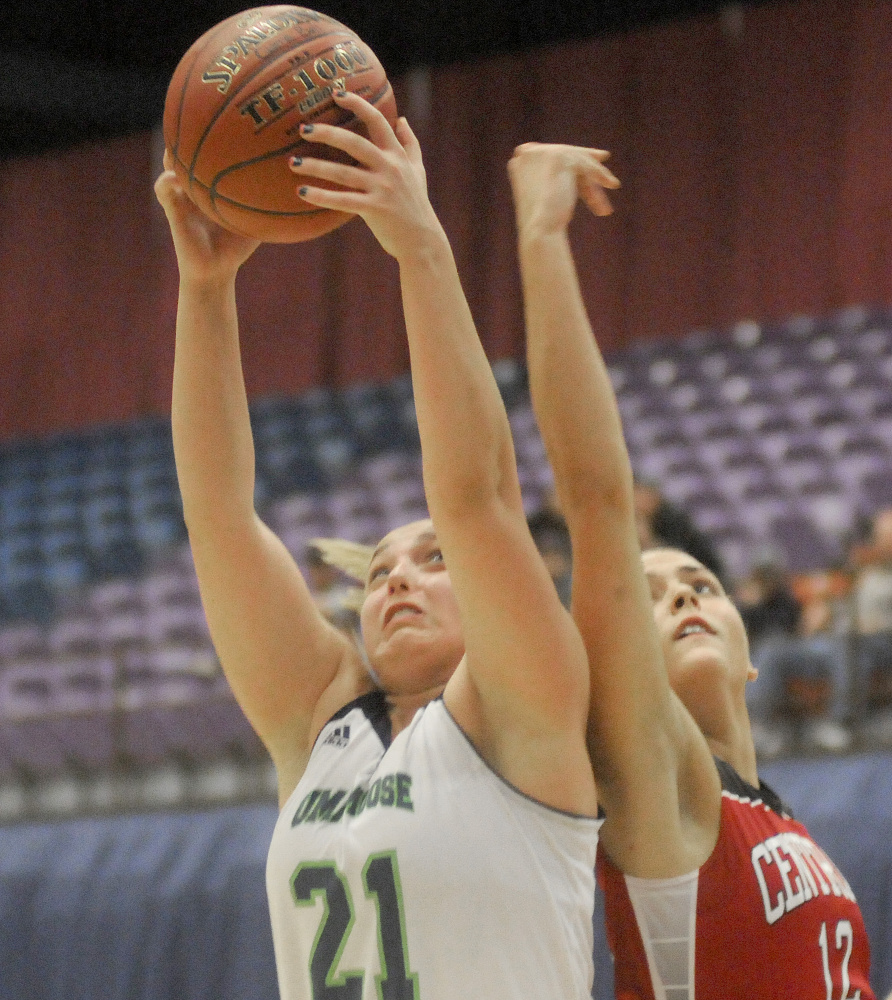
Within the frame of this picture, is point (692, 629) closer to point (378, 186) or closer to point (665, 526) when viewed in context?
point (378, 186)

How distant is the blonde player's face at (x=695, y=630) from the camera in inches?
76.1

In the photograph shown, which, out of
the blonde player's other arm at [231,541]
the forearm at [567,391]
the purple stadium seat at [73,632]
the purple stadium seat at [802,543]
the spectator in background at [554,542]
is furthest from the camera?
the purple stadium seat at [73,632]

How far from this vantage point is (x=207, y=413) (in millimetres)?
1841

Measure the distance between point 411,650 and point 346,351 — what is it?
7876 millimetres

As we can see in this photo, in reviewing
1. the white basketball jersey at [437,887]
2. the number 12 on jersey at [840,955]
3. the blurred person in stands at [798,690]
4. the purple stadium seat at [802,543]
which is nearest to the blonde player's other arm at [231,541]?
the white basketball jersey at [437,887]

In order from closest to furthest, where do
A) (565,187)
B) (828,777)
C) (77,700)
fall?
(565,187) < (828,777) < (77,700)

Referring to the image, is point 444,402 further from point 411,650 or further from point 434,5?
point 434,5

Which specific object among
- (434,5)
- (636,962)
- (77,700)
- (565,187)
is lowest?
(77,700)

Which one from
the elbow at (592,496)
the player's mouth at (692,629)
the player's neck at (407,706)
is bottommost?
the player's neck at (407,706)

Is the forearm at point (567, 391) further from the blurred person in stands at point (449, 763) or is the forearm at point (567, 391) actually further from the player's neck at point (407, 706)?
the player's neck at point (407, 706)

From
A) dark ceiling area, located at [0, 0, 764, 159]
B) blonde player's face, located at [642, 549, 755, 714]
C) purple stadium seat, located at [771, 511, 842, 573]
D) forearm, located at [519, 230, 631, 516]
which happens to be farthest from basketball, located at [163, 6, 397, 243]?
dark ceiling area, located at [0, 0, 764, 159]

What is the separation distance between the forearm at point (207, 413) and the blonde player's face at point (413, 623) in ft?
0.77

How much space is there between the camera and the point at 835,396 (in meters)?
7.43

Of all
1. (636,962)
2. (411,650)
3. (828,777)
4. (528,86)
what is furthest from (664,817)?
(528,86)
